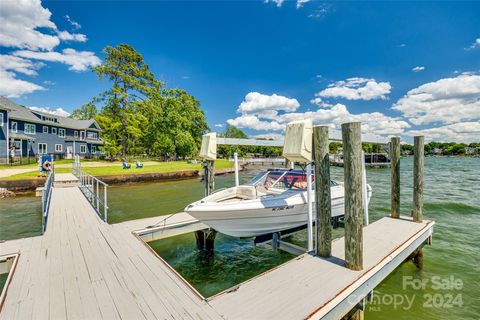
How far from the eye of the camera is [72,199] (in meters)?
9.45

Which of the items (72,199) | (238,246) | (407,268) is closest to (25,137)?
(72,199)

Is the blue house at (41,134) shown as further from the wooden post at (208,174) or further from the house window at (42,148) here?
the wooden post at (208,174)

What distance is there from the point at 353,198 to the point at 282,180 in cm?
326

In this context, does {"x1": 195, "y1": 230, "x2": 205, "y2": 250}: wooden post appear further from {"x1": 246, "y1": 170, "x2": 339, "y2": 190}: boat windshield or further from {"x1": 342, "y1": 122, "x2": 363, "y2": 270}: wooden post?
{"x1": 342, "y1": 122, "x2": 363, "y2": 270}: wooden post

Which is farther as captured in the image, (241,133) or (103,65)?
(241,133)

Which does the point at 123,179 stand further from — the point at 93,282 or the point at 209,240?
the point at 93,282

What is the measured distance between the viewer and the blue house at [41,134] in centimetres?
2516

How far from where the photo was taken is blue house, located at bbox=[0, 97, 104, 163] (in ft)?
82.5

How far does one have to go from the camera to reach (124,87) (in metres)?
32.8

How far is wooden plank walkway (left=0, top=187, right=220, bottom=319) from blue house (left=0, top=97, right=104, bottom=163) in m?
28.2

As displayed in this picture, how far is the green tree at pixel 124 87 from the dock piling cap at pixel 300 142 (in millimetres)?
30525

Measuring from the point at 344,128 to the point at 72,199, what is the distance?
10278 mm

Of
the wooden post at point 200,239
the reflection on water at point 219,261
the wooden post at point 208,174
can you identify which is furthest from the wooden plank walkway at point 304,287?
the wooden post at point 208,174

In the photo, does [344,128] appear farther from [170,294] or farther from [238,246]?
[238,246]
